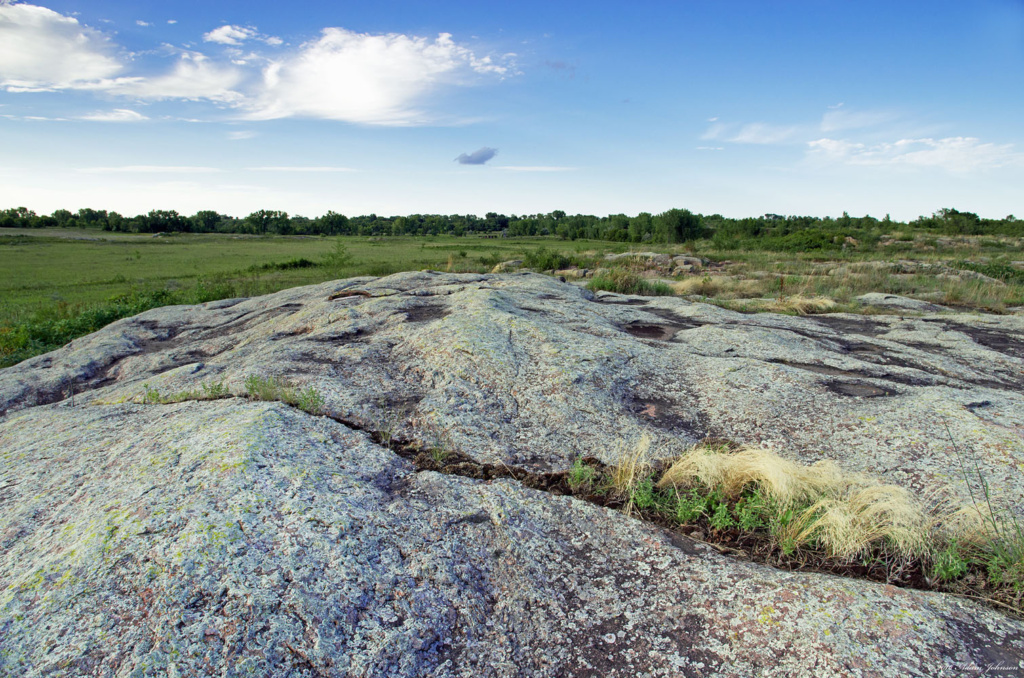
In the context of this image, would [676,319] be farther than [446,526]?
Yes

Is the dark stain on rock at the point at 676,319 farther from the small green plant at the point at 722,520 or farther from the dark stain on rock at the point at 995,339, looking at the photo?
the small green plant at the point at 722,520

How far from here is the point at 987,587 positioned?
3375mm

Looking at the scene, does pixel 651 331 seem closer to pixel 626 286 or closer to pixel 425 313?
pixel 425 313

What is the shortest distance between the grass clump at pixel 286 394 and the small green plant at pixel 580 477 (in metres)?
2.59

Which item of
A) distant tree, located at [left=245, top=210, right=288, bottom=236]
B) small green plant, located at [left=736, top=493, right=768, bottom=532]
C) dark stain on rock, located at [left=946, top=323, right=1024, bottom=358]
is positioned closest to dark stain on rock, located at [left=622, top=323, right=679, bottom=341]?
small green plant, located at [left=736, top=493, right=768, bottom=532]

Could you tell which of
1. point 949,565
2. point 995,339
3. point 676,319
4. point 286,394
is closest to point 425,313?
point 286,394

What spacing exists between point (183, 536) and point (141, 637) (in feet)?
2.12

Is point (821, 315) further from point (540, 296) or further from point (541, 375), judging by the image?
point (541, 375)

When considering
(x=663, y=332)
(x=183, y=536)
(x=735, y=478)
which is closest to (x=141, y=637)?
(x=183, y=536)

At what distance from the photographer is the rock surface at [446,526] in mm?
2820

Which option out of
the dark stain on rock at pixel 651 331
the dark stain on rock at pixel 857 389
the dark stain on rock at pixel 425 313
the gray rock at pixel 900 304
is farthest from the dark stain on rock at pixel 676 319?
the gray rock at pixel 900 304

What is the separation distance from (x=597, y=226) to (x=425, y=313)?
109214mm

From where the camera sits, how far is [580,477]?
4.61 m

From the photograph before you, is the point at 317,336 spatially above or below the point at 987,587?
above
